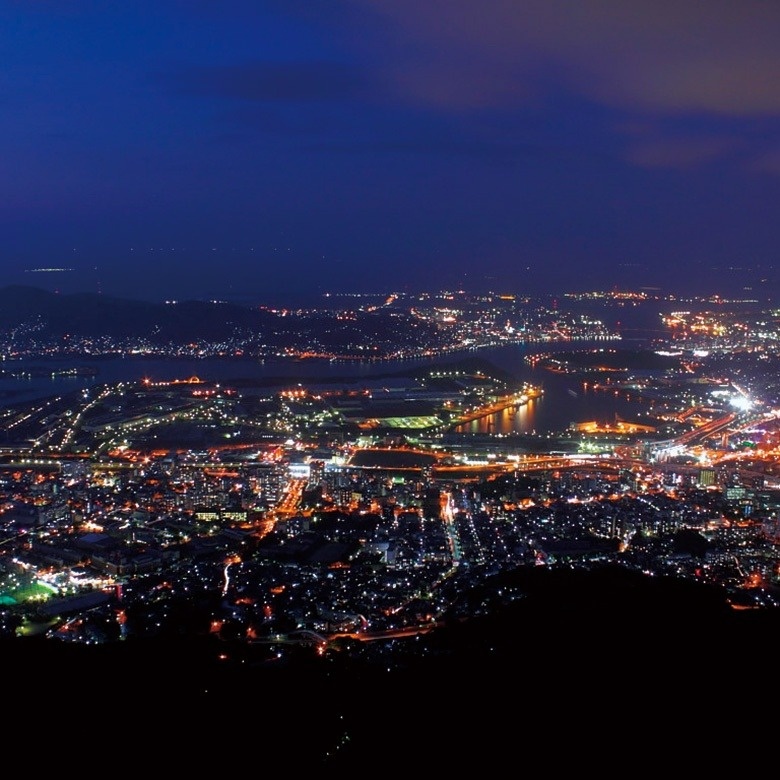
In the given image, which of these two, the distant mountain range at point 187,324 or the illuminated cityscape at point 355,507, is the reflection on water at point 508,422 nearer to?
the illuminated cityscape at point 355,507

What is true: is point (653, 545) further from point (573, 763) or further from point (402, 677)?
point (573, 763)

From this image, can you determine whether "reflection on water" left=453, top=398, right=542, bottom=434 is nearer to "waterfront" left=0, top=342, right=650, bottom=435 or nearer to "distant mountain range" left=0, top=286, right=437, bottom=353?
"waterfront" left=0, top=342, right=650, bottom=435

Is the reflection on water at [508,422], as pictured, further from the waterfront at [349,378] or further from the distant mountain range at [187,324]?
the distant mountain range at [187,324]

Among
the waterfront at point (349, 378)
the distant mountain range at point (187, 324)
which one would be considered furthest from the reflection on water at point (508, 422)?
the distant mountain range at point (187, 324)

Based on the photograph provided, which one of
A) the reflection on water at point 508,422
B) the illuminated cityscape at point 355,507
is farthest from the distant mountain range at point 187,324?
the reflection on water at point 508,422

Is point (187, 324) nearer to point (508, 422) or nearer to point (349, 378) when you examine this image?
point (349, 378)

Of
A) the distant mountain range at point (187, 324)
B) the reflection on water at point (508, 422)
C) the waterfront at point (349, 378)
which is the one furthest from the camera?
the distant mountain range at point (187, 324)

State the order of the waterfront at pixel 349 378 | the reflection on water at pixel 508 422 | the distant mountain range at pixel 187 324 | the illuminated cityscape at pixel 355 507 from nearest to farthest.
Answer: the illuminated cityscape at pixel 355 507 → the reflection on water at pixel 508 422 → the waterfront at pixel 349 378 → the distant mountain range at pixel 187 324

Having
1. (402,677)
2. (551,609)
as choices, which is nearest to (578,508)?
(551,609)

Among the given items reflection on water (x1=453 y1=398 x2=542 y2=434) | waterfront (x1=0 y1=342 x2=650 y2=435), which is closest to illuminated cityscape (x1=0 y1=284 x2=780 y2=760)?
reflection on water (x1=453 y1=398 x2=542 y2=434)

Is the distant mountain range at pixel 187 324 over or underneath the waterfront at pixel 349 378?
over

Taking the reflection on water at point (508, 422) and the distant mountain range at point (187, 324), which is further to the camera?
the distant mountain range at point (187, 324)
